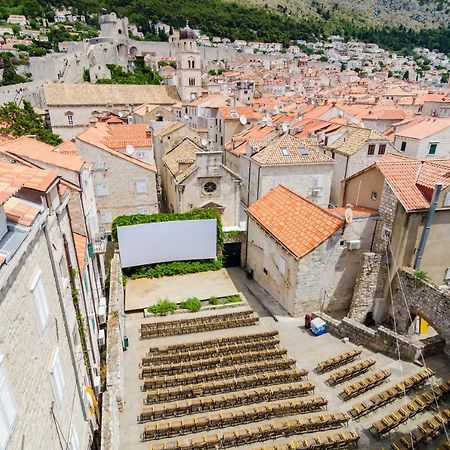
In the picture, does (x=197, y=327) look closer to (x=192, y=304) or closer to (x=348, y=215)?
(x=192, y=304)

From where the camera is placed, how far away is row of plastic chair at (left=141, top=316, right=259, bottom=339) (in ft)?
→ 63.0

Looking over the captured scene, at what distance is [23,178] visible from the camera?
9.62 m

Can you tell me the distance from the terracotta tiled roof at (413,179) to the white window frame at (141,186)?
1899 cm

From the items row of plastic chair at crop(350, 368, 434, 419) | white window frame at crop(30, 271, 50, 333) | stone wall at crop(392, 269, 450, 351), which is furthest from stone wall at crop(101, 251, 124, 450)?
stone wall at crop(392, 269, 450, 351)

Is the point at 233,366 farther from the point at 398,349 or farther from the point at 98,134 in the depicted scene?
the point at 98,134

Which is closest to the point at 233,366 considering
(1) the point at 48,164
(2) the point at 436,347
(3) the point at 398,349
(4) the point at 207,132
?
(3) the point at 398,349

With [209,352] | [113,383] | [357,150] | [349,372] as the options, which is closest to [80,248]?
[113,383]

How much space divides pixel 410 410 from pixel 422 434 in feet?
3.62

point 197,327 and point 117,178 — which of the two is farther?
point 117,178

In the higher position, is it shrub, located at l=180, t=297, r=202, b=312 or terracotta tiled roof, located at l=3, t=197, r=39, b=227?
terracotta tiled roof, located at l=3, t=197, r=39, b=227

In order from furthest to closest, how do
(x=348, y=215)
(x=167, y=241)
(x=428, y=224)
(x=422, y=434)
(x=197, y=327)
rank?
(x=167, y=241), (x=197, y=327), (x=348, y=215), (x=428, y=224), (x=422, y=434)

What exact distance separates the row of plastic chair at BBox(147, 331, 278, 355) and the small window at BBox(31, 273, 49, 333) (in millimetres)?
9533

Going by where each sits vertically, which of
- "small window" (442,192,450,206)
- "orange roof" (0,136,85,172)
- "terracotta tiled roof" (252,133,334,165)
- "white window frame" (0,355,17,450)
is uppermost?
"orange roof" (0,136,85,172)

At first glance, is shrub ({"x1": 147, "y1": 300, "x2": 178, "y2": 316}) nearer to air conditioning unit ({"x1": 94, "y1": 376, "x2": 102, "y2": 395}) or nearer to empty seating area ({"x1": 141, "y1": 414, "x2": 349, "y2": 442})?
air conditioning unit ({"x1": 94, "y1": 376, "x2": 102, "y2": 395})
